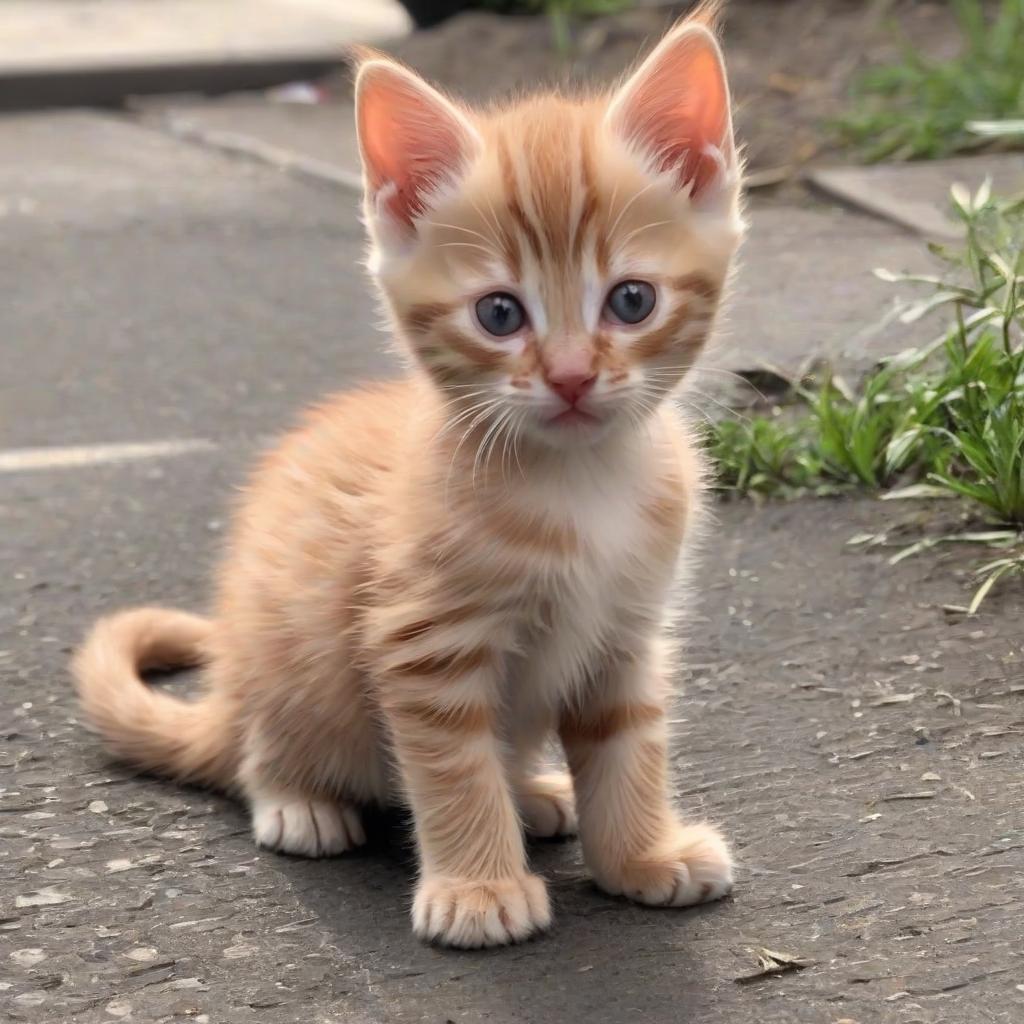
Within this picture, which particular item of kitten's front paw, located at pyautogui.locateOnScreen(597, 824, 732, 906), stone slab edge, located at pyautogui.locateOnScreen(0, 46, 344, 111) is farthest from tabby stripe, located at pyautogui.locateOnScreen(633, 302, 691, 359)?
stone slab edge, located at pyautogui.locateOnScreen(0, 46, 344, 111)

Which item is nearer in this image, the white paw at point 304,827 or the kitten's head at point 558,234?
the kitten's head at point 558,234

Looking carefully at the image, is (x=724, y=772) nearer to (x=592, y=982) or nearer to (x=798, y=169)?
(x=592, y=982)

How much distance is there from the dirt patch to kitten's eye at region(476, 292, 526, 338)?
475cm

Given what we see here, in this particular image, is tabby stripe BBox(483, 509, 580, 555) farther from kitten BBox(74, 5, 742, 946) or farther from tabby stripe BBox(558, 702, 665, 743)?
tabby stripe BBox(558, 702, 665, 743)

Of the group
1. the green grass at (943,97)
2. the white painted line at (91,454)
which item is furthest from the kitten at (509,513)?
the green grass at (943,97)

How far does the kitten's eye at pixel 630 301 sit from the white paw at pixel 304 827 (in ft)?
3.05

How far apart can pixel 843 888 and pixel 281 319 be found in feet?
12.3

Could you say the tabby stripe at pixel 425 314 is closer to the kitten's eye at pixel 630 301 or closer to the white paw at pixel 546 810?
the kitten's eye at pixel 630 301

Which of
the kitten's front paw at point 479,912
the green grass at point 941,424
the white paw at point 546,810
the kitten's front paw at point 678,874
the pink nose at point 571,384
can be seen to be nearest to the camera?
the pink nose at point 571,384

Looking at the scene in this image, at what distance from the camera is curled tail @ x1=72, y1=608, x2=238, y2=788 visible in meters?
2.73

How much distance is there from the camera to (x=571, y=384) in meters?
2.11

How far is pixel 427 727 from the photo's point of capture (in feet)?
7.50

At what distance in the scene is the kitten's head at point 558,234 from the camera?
2135 millimetres

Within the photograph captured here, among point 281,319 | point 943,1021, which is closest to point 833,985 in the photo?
point 943,1021
